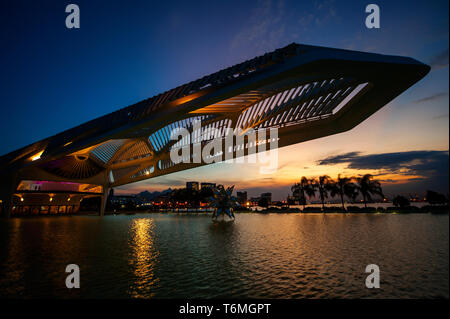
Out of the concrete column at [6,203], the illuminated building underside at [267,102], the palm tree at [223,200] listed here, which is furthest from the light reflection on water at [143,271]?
the concrete column at [6,203]

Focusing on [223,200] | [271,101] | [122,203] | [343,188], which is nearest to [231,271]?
[271,101]

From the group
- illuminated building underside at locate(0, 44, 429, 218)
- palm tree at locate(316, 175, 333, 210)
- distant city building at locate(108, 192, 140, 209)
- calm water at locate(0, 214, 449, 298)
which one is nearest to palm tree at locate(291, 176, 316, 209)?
palm tree at locate(316, 175, 333, 210)

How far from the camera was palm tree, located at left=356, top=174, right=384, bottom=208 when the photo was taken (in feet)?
124

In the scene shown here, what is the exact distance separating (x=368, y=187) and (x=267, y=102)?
28723 mm

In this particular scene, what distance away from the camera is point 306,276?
4.90m

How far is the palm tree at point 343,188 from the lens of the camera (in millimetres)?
39978

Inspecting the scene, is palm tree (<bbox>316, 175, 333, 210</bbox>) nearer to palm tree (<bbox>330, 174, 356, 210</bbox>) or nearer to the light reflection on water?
palm tree (<bbox>330, 174, 356, 210</bbox>)

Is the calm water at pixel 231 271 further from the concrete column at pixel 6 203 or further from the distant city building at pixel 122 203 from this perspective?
the distant city building at pixel 122 203

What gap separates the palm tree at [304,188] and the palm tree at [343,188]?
3.97m

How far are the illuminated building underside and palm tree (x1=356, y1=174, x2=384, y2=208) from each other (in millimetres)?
19767

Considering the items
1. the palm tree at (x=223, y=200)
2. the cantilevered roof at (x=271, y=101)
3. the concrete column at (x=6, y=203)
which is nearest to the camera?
the cantilevered roof at (x=271, y=101)
